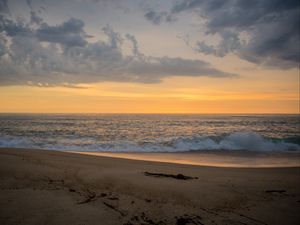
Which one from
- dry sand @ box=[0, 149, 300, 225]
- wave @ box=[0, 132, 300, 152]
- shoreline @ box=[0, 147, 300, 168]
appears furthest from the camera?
wave @ box=[0, 132, 300, 152]

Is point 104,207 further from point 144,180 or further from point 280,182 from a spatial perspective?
point 280,182

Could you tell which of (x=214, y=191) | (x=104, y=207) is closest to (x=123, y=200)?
(x=104, y=207)

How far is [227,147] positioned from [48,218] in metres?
17.0

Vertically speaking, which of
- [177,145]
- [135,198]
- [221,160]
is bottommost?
[221,160]

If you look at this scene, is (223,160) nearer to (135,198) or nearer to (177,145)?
(177,145)

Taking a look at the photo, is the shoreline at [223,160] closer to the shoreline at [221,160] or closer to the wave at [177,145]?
the shoreline at [221,160]

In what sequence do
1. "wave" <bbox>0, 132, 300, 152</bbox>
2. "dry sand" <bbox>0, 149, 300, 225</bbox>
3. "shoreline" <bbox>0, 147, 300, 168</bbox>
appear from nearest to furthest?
"dry sand" <bbox>0, 149, 300, 225</bbox>, "shoreline" <bbox>0, 147, 300, 168</bbox>, "wave" <bbox>0, 132, 300, 152</bbox>

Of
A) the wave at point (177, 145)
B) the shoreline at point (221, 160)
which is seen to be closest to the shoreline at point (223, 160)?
the shoreline at point (221, 160)

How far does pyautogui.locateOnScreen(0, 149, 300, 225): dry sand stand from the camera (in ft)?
13.5

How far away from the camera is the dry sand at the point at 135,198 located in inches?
162

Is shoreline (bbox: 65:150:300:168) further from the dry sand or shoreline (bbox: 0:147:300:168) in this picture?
the dry sand

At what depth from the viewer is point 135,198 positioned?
5.17 meters

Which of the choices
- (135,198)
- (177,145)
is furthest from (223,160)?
(135,198)

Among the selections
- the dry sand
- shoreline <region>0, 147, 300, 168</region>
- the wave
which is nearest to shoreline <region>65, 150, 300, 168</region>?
shoreline <region>0, 147, 300, 168</region>
